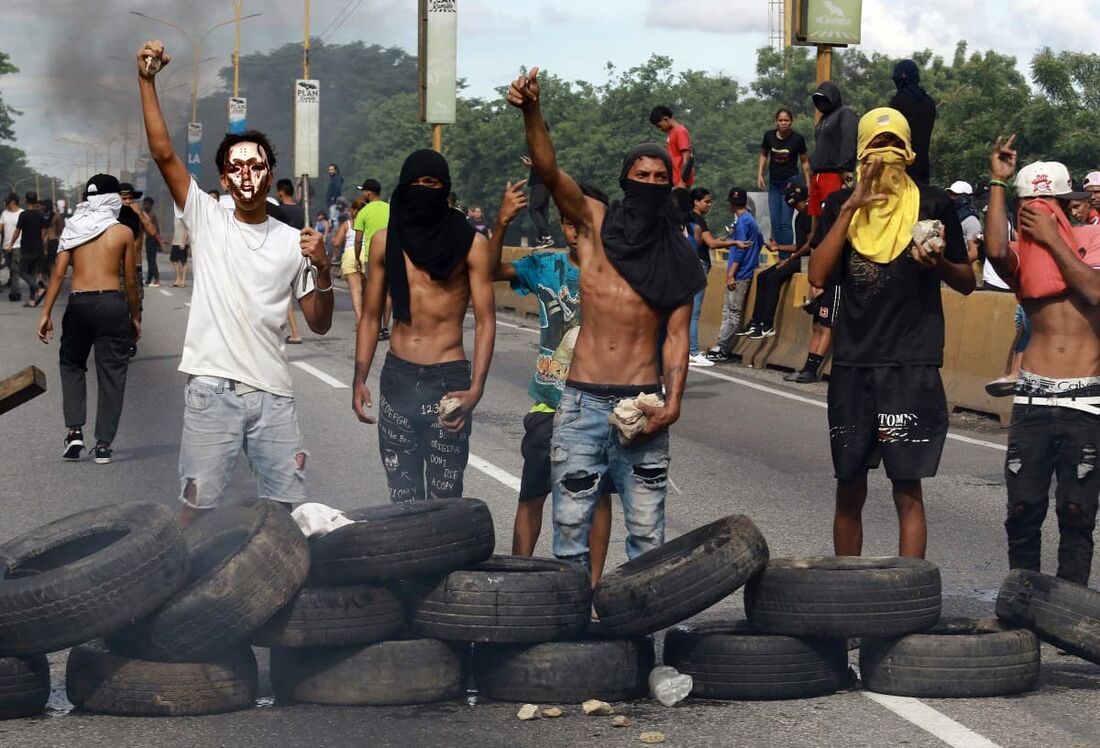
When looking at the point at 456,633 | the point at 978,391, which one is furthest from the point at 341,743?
the point at 978,391

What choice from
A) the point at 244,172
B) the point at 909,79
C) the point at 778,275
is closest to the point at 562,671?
the point at 244,172

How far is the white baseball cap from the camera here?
6.80 m

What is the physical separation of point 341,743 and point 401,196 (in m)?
2.51

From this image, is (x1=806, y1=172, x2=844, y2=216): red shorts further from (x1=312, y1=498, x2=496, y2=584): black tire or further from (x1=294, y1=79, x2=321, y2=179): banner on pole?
(x1=294, y1=79, x2=321, y2=179): banner on pole

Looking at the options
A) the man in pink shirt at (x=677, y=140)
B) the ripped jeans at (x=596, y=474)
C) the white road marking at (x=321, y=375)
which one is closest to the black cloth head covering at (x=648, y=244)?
the ripped jeans at (x=596, y=474)

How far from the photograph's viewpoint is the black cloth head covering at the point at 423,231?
6.77m

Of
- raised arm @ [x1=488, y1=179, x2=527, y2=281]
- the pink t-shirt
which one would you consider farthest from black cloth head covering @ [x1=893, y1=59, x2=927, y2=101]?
raised arm @ [x1=488, y1=179, x2=527, y2=281]

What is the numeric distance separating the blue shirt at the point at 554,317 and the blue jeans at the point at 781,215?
1323 centimetres

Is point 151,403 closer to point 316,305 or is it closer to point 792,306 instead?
point 792,306

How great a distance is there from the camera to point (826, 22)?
60.6 ft

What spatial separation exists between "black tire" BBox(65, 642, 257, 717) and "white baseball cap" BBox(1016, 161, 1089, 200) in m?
3.79

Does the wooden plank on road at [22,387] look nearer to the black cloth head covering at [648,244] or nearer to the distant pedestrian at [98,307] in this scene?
the black cloth head covering at [648,244]

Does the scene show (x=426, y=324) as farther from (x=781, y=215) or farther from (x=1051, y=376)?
(x=781, y=215)

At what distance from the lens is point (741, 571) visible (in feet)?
18.7
